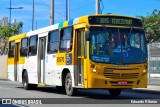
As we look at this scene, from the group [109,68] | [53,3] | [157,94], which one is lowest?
[157,94]

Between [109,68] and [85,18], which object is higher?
[85,18]

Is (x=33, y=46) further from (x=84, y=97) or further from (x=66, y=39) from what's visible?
(x=84, y=97)

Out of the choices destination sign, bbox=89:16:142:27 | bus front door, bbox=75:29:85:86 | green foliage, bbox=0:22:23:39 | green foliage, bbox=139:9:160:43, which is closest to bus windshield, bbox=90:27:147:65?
destination sign, bbox=89:16:142:27

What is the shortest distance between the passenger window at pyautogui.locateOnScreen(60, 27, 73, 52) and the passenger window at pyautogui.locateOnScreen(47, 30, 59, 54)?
551 mm

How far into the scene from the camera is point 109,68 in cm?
1711

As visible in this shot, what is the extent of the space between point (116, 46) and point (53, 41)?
4.05 meters

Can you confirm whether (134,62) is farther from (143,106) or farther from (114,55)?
(143,106)

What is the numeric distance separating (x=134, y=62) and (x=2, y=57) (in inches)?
1248

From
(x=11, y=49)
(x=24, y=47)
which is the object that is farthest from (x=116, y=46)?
(x=11, y=49)

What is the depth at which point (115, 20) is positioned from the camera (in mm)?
17828

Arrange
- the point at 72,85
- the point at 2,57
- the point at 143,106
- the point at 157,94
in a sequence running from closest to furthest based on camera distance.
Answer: the point at 143,106
the point at 72,85
the point at 157,94
the point at 2,57

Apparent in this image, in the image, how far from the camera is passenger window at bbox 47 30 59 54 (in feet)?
66.2

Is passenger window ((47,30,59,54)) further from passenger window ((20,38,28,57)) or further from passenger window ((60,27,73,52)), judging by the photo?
passenger window ((20,38,28,57))

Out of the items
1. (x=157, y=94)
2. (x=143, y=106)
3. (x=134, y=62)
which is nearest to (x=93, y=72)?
(x=134, y=62)
